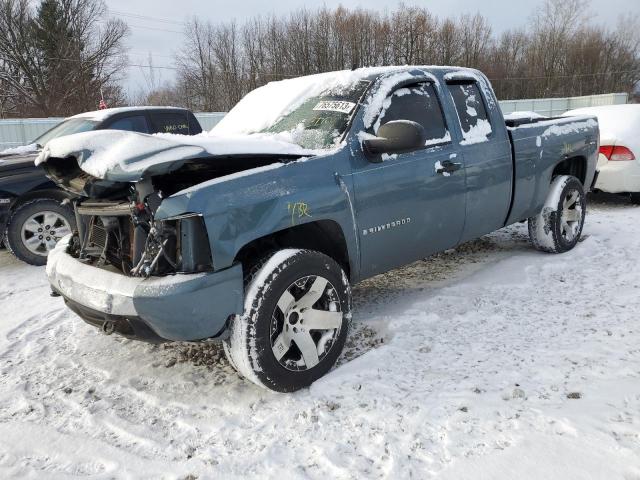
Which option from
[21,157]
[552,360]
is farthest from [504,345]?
[21,157]

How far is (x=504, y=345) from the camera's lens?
344cm

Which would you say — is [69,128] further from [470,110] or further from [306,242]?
[470,110]

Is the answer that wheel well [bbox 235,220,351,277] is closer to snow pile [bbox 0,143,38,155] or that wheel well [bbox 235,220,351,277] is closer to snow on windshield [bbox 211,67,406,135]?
snow on windshield [bbox 211,67,406,135]

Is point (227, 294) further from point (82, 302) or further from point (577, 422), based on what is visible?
point (577, 422)

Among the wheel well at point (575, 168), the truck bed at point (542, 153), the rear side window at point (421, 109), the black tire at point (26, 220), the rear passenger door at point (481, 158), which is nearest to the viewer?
the rear side window at point (421, 109)

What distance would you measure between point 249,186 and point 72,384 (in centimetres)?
173

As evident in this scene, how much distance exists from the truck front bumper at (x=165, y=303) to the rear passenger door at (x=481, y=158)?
2.30 metres

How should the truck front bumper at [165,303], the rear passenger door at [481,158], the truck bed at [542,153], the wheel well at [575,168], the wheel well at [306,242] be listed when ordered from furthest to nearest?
the wheel well at [575,168]
the truck bed at [542,153]
the rear passenger door at [481,158]
the wheel well at [306,242]
the truck front bumper at [165,303]

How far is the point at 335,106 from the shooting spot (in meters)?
3.62

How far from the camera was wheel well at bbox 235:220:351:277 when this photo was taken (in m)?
3.10

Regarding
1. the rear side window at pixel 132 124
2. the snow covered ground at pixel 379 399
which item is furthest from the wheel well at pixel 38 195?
the snow covered ground at pixel 379 399

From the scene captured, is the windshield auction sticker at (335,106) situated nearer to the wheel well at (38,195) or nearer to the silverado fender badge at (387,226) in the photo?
the silverado fender badge at (387,226)

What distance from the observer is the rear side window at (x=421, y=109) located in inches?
149

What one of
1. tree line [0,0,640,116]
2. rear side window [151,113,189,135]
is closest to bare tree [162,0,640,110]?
tree line [0,0,640,116]
